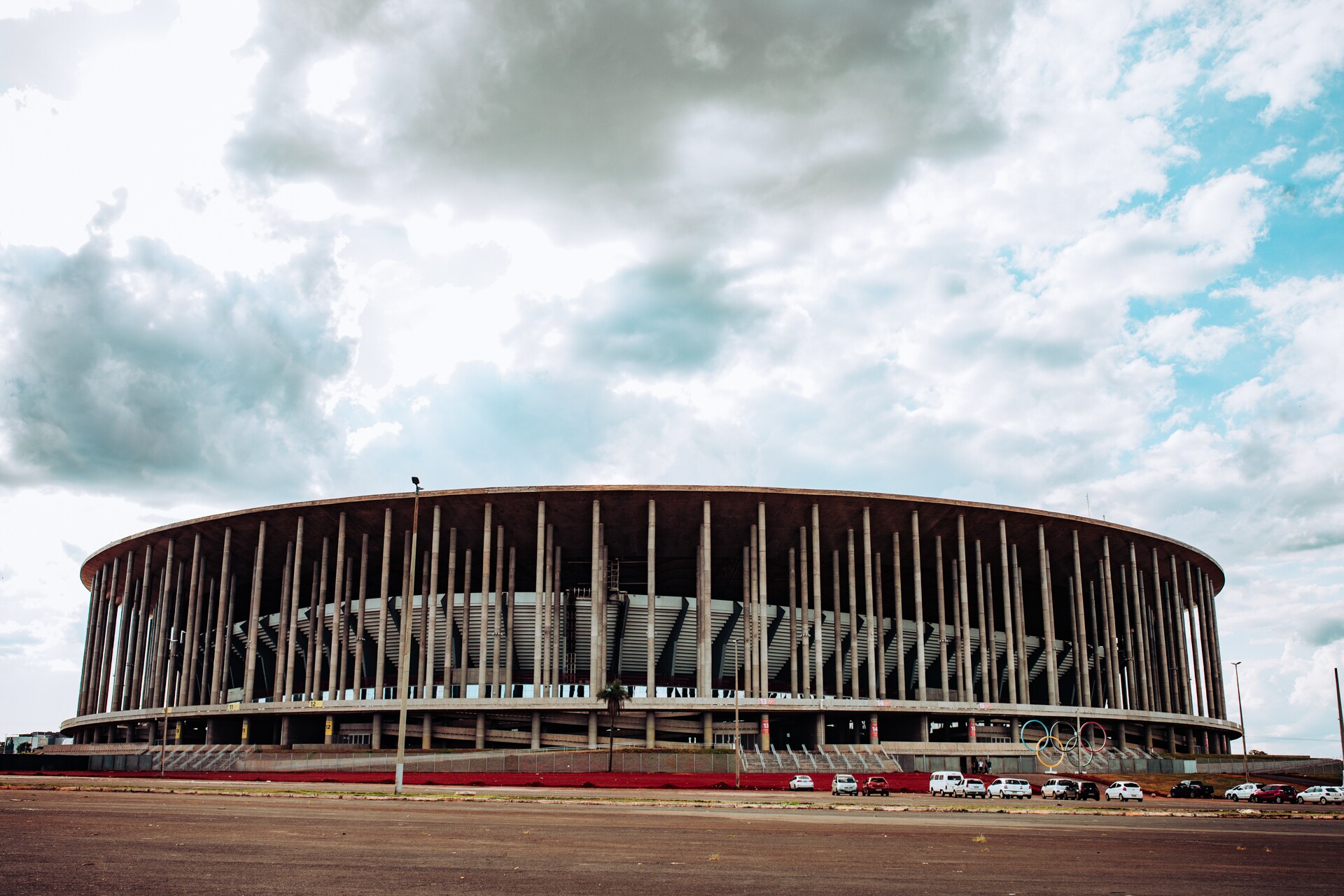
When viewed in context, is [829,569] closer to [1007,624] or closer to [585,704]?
[1007,624]

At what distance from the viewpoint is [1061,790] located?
157 ft

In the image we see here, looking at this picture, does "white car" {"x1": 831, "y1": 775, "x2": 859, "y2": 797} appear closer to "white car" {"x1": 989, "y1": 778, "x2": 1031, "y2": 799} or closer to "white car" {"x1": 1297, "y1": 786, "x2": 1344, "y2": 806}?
"white car" {"x1": 989, "y1": 778, "x2": 1031, "y2": 799}

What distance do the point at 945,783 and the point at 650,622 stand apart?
29.8 meters

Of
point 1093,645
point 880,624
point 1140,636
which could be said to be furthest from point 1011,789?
point 1093,645

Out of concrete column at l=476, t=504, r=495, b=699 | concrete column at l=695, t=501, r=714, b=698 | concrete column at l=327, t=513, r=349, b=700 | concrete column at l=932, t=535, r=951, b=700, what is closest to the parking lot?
concrete column at l=695, t=501, r=714, b=698

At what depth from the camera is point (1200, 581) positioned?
99.0m

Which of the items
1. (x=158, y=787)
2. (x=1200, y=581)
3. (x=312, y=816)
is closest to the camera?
(x=312, y=816)

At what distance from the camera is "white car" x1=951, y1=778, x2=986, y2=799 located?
155 ft

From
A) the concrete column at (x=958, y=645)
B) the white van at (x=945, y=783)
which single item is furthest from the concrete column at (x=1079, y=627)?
the white van at (x=945, y=783)

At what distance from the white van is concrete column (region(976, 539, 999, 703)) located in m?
30.1

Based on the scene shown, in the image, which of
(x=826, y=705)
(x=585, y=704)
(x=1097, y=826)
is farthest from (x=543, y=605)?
(x=1097, y=826)

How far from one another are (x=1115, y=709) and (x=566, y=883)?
77.9 meters

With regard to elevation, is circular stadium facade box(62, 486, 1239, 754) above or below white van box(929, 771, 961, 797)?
above

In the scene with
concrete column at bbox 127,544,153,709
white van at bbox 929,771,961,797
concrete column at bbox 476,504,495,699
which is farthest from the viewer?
concrete column at bbox 127,544,153,709
